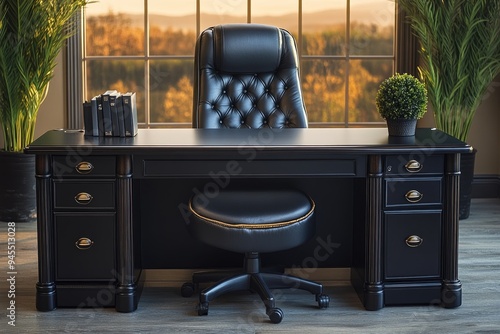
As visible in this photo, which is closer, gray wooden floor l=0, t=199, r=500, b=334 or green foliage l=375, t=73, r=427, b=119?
gray wooden floor l=0, t=199, r=500, b=334

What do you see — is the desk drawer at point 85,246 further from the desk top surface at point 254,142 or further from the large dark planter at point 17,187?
the large dark planter at point 17,187

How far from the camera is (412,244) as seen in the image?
3730 millimetres

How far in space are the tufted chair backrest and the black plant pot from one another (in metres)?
0.66

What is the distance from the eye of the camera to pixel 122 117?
3.80 metres

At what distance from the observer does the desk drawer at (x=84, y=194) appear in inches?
144

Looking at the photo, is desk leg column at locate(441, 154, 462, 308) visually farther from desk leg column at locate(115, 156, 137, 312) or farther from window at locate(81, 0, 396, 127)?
window at locate(81, 0, 396, 127)

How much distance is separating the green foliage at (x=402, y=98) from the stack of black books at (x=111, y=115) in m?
1.03

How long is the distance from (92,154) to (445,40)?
249 centimetres

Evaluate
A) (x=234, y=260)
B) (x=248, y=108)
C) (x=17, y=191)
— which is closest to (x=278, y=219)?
(x=234, y=260)

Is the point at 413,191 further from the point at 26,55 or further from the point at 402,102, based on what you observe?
the point at 26,55

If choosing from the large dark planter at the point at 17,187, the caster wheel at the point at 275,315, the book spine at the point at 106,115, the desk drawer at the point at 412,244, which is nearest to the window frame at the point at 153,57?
the large dark planter at the point at 17,187

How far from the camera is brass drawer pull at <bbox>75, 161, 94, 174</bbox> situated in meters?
3.64

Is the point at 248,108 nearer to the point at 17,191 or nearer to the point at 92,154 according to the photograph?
the point at 92,154

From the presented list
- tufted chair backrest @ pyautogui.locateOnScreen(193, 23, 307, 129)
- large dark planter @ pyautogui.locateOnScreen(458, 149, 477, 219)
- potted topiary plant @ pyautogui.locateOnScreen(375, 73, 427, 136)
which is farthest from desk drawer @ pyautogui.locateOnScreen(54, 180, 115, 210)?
large dark planter @ pyautogui.locateOnScreen(458, 149, 477, 219)
